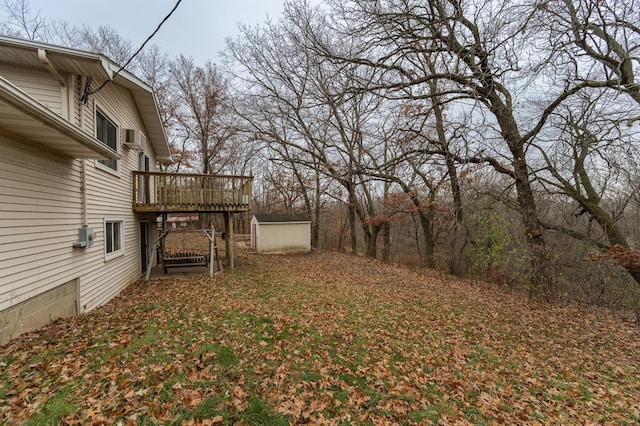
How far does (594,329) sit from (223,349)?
26.1 feet

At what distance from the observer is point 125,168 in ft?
26.9

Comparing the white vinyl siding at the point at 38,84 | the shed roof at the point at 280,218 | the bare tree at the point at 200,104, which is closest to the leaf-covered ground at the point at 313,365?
the white vinyl siding at the point at 38,84

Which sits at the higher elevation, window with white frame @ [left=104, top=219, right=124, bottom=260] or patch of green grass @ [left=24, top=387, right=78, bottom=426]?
window with white frame @ [left=104, top=219, right=124, bottom=260]

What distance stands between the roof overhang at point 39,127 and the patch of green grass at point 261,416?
392 cm

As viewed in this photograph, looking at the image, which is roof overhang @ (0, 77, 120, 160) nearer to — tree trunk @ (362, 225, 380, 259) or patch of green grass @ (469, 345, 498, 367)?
patch of green grass @ (469, 345, 498, 367)

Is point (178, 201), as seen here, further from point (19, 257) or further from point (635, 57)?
point (635, 57)

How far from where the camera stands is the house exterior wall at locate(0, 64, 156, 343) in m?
3.80

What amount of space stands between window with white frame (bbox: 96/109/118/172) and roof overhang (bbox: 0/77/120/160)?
1.59 metres

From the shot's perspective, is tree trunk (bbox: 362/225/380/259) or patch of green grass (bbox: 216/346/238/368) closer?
patch of green grass (bbox: 216/346/238/368)

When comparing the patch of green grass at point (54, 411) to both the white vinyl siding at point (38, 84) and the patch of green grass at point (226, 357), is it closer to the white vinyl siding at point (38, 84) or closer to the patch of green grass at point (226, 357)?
the patch of green grass at point (226, 357)

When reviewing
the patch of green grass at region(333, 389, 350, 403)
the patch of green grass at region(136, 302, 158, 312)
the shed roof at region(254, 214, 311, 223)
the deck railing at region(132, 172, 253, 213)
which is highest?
the deck railing at region(132, 172, 253, 213)

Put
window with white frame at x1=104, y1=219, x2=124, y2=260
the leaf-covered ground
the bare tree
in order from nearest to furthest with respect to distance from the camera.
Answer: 1. the leaf-covered ground
2. window with white frame at x1=104, y1=219, x2=124, y2=260
3. the bare tree

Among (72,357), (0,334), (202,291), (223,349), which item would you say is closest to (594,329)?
(223,349)

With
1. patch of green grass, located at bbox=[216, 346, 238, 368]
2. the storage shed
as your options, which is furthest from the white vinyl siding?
Result: the storage shed
